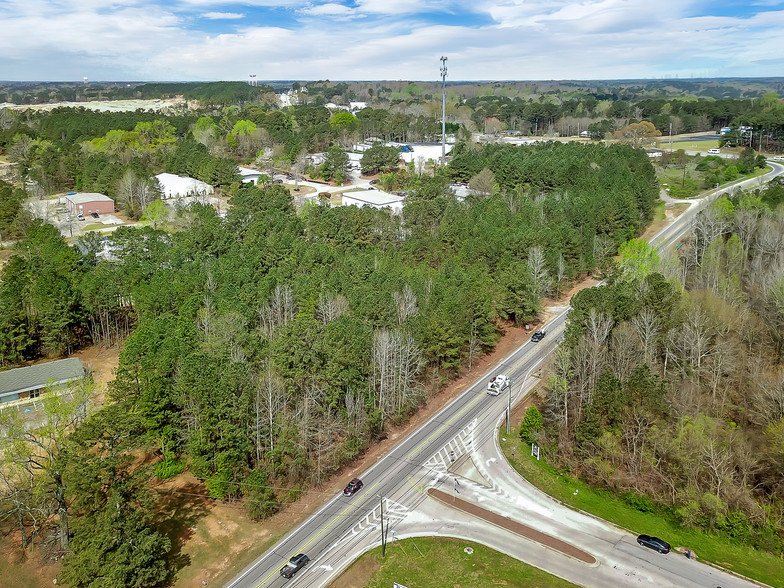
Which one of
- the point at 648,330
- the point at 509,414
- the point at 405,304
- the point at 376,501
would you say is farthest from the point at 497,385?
the point at 376,501

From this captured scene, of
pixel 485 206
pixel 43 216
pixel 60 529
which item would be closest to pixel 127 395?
pixel 60 529

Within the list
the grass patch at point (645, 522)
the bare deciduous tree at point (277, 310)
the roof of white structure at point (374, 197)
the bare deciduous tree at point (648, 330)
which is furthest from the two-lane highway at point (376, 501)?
the roof of white structure at point (374, 197)

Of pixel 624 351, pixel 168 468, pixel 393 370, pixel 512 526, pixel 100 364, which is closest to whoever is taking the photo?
pixel 512 526

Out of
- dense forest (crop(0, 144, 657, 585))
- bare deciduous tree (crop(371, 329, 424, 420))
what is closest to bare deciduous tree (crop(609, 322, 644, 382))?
dense forest (crop(0, 144, 657, 585))

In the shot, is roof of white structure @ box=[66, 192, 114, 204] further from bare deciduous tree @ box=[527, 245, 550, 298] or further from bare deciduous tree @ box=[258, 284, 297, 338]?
bare deciduous tree @ box=[527, 245, 550, 298]

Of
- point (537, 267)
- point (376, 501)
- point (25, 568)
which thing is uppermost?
point (537, 267)

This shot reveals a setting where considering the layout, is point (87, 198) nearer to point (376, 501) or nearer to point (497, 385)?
point (497, 385)
